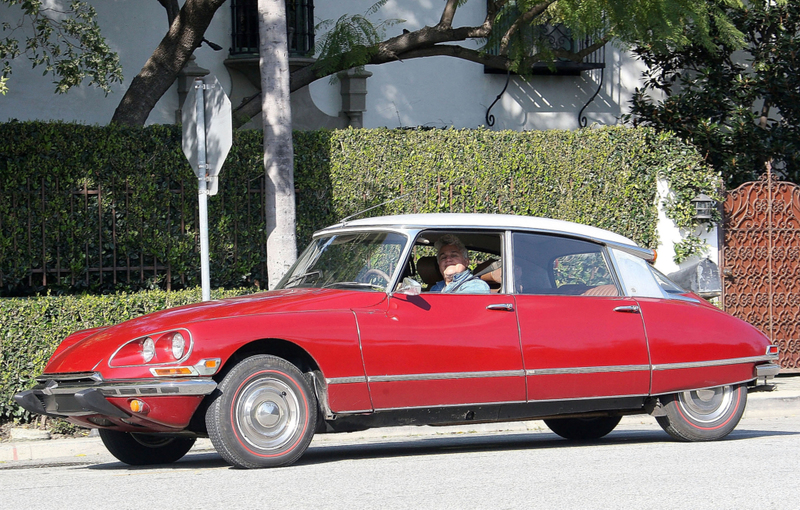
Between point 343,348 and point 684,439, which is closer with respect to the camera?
point 343,348

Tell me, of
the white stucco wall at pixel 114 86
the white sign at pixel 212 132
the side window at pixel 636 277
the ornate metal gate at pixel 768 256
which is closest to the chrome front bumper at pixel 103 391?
the white sign at pixel 212 132

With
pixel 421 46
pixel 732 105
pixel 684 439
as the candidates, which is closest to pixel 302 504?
pixel 684 439

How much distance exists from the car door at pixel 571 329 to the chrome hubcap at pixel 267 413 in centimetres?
175

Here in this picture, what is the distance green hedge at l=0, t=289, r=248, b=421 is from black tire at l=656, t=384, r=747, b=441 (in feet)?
17.9

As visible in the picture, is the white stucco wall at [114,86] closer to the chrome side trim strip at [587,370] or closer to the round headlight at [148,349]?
the round headlight at [148,349]

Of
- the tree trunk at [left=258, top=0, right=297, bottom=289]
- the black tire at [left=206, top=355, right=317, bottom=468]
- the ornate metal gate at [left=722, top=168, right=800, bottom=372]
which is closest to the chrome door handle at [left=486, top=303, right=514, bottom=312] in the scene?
the black tire at [left=206, top=355, right=317, bottom=468]

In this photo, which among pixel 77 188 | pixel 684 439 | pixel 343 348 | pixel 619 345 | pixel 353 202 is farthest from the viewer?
pixel 353 202

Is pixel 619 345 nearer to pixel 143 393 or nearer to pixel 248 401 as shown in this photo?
pixel 248 401

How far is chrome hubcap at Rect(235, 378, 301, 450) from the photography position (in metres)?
6.19

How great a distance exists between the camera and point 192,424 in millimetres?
6297

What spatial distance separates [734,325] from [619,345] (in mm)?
1191

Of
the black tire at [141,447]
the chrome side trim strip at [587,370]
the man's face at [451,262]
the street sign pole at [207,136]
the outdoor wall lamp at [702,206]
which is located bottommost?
the black tire at [141,447]

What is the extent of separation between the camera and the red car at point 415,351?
615 centimetres

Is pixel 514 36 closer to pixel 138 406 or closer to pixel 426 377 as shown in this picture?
pixel 426 377
